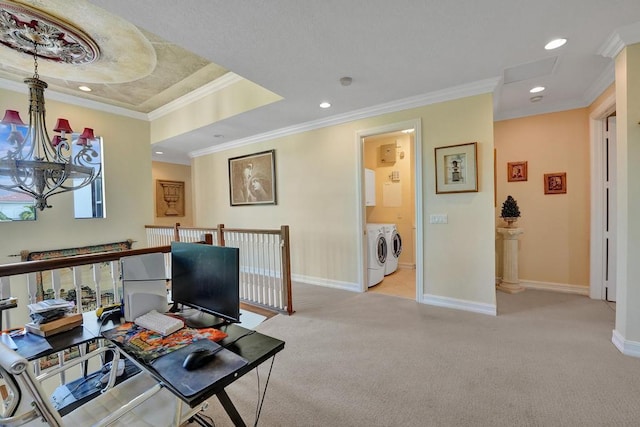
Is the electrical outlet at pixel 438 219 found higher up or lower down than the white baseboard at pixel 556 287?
higher up

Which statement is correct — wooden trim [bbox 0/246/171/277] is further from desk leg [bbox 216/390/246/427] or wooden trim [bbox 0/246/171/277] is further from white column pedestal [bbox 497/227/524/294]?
white column pedestal [bbox 497/227/524/294]

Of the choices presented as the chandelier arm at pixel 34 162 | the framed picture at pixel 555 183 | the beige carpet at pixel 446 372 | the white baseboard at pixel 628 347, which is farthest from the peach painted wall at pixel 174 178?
the white baseboard at pixel 628 347

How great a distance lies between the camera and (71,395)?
61.2 inches

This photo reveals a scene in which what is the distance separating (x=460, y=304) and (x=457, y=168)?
1.65 metres

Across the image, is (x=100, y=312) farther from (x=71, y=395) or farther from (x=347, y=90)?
(x=347, y=90)

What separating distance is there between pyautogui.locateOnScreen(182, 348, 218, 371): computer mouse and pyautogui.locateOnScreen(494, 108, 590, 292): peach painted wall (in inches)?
176

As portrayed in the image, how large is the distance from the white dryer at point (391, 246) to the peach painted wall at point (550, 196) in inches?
63.3

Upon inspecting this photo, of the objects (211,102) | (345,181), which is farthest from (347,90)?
(211,102)

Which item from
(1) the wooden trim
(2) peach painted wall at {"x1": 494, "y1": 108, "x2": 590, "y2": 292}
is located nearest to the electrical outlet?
(2) peach painted wall at {"x1": 494, "y1": 108, "x2": 590, "y2": 292}

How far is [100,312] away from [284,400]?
4.40 ft

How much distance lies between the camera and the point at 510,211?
377 centimetres

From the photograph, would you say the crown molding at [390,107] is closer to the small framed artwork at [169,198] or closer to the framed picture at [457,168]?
the framed picture at [457,168]

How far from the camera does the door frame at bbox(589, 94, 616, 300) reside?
11.0 ft

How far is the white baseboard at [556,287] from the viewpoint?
3623 mm
